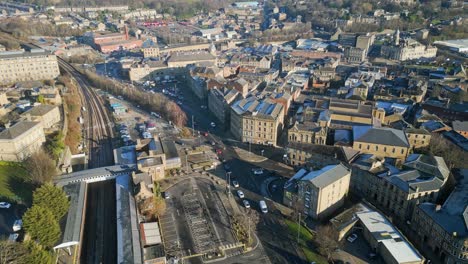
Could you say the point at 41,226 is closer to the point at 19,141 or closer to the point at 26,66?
the point at 19,141

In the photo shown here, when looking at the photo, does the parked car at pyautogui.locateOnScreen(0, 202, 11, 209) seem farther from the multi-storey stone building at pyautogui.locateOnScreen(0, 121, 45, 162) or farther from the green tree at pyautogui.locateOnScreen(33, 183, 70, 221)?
the multi-storey stone building at pyautogui.locateOnScreen(0, 121, 45, 162)

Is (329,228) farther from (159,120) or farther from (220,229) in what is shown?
(159,120)

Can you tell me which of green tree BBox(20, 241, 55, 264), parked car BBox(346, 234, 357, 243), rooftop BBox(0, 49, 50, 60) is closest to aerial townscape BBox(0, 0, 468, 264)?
green tree BBox(20, 241, 55, 264)

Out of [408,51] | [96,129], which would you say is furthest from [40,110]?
[408,51]

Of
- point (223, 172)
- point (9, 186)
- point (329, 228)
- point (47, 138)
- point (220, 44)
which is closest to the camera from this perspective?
point (329, 228)

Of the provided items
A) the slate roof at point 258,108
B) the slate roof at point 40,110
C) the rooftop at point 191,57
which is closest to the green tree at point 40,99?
the slate roof at point 40,110

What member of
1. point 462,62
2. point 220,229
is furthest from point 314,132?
point 462,62
